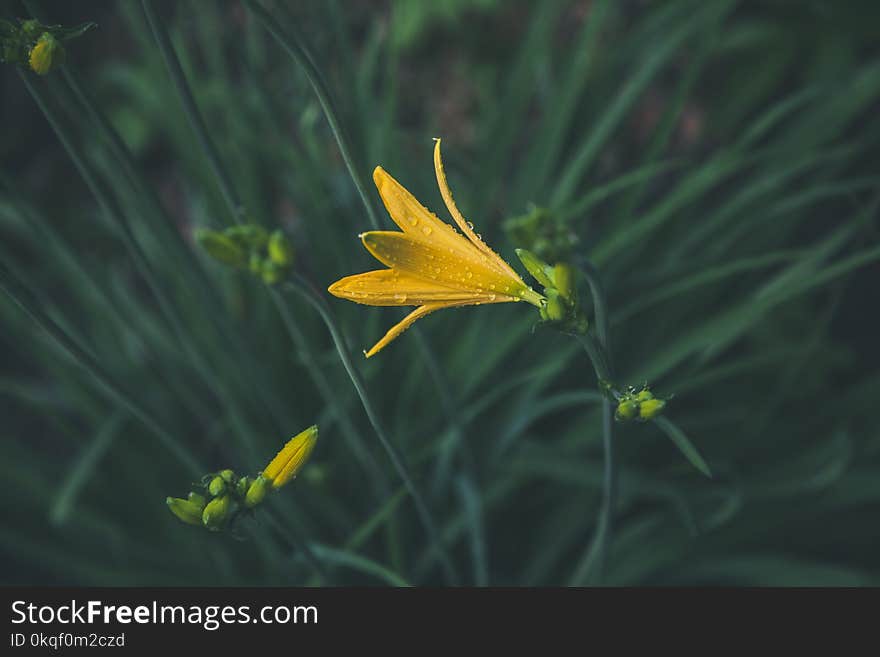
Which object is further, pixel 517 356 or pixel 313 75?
pixel 517 356

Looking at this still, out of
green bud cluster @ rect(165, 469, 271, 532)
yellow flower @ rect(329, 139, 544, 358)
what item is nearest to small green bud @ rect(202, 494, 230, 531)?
green bud cluster @ rect(165, 469, 271, 532)

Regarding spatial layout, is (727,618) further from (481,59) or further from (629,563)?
(481,59)

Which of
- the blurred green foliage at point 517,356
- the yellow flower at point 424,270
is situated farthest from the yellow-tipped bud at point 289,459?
the blurred green foliage at point 517,356

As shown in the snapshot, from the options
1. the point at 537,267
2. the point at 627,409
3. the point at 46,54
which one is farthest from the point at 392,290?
the point at 46,54

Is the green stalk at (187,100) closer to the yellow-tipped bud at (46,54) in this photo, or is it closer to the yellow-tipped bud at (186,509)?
the yellow-tipped bud at (46,54)

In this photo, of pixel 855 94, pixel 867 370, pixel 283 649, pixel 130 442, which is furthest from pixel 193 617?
pixel 867 370

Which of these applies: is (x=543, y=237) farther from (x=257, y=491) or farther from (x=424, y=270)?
(x=257, y=491)
